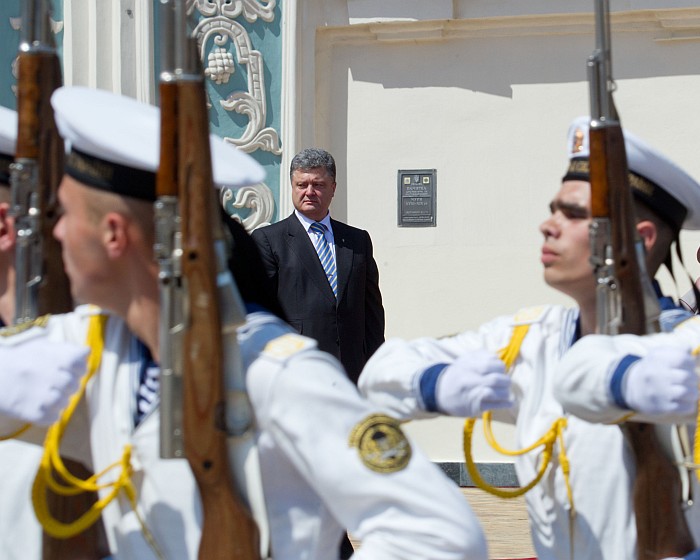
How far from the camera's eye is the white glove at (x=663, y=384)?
8.04 ft

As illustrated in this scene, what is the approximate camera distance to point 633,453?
9.55 feet

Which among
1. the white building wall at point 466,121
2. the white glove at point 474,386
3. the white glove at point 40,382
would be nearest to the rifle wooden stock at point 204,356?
the white glove at point 40,382

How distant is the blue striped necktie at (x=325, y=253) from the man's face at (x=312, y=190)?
0.15 feet

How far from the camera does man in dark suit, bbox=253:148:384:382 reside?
6496 millimetres

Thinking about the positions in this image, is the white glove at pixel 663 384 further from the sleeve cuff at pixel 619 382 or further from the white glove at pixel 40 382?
the white glove at pixel 40 382

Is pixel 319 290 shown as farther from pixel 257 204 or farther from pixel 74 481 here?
pixel 74 481

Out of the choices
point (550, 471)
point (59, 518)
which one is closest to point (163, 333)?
point (59, 518)

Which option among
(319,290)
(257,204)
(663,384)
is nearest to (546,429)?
(663,384)

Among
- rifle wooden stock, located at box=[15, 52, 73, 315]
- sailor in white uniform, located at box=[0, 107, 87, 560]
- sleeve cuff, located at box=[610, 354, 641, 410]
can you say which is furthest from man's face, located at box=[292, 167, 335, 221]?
sleeve cuff, located at box=[610, 354, 641, 410]

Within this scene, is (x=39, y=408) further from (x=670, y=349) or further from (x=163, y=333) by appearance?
(x=670, y=349)

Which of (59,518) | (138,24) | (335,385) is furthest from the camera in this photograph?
(138,24)

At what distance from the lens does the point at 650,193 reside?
318 centimetres

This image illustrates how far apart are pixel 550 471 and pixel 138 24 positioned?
18.2 feet

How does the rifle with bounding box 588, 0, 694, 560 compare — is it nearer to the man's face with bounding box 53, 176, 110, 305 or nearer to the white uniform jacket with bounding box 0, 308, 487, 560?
the white uniform jacket with bounding box 0, 308, 487, 560
